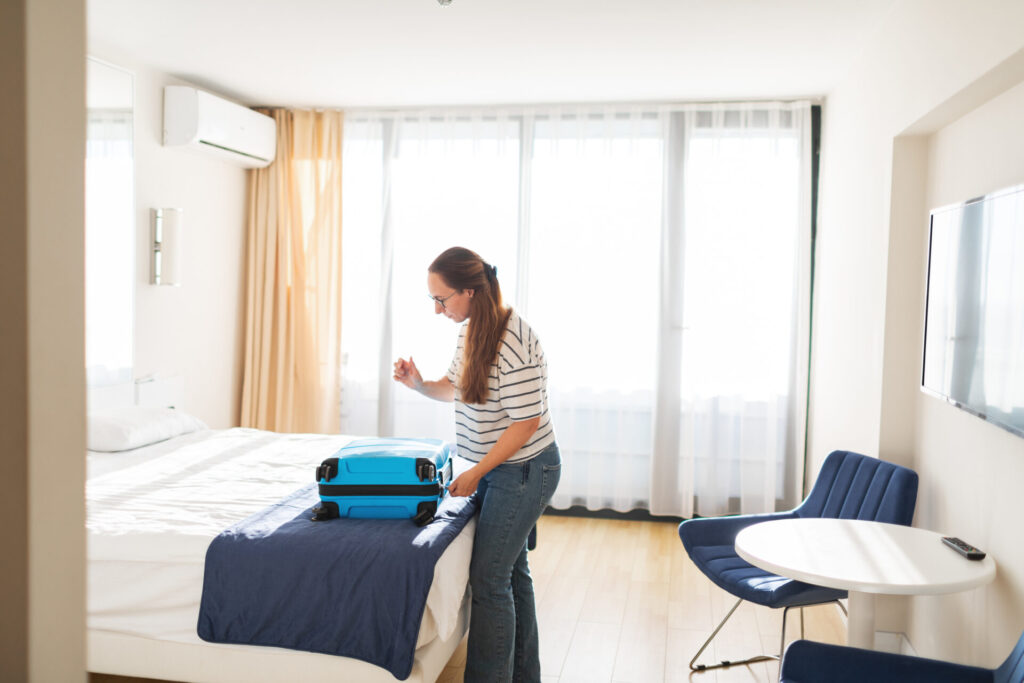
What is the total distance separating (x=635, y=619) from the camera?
3400 mm

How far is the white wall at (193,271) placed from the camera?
165 inches

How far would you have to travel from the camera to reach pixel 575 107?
4.81 meters

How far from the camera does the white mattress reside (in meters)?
2.30

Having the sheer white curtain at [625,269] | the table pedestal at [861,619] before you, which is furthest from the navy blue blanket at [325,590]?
the sheer white curtain at [625,269]

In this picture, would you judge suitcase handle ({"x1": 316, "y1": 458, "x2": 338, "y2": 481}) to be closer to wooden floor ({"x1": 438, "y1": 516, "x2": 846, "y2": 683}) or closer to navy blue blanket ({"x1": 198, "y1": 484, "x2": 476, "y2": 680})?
navy blue blanket ({"x1": 198, "y1": 484, "x2": 476, "y2": 680})


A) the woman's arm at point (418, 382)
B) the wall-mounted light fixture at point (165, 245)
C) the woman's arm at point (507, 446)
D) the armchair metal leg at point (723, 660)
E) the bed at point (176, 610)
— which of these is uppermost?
the wall-mounted light fixture at point (165, 245)

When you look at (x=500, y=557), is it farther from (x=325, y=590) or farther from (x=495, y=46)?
(x=495, y=46)

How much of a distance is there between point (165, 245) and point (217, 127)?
0.74m

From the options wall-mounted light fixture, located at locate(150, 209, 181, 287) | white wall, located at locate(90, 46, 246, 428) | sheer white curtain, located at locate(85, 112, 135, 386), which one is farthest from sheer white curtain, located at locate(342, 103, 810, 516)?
sheer white curtain, located at locate(85, 112, 135, 386)

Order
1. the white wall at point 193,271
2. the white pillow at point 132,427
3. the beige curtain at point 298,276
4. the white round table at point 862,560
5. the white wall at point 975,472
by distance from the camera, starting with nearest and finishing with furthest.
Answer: the white round table at point 862,560 < the white wall at point 975,472 < the white pillow at point 132,427 < the white wall at point 193,271 < the beige curtain at point 298,276

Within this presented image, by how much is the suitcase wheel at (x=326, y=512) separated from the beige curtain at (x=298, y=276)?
105 inches

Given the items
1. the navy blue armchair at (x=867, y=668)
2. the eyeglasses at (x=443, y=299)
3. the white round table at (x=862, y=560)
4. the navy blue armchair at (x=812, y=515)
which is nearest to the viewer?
the navy blue armchair at (x=867, y=668)

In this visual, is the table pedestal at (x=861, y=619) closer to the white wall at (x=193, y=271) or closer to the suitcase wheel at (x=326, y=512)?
the suitcase wheel at (x=326, y=512)

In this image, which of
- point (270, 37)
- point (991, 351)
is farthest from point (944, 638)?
point (270, 37)
